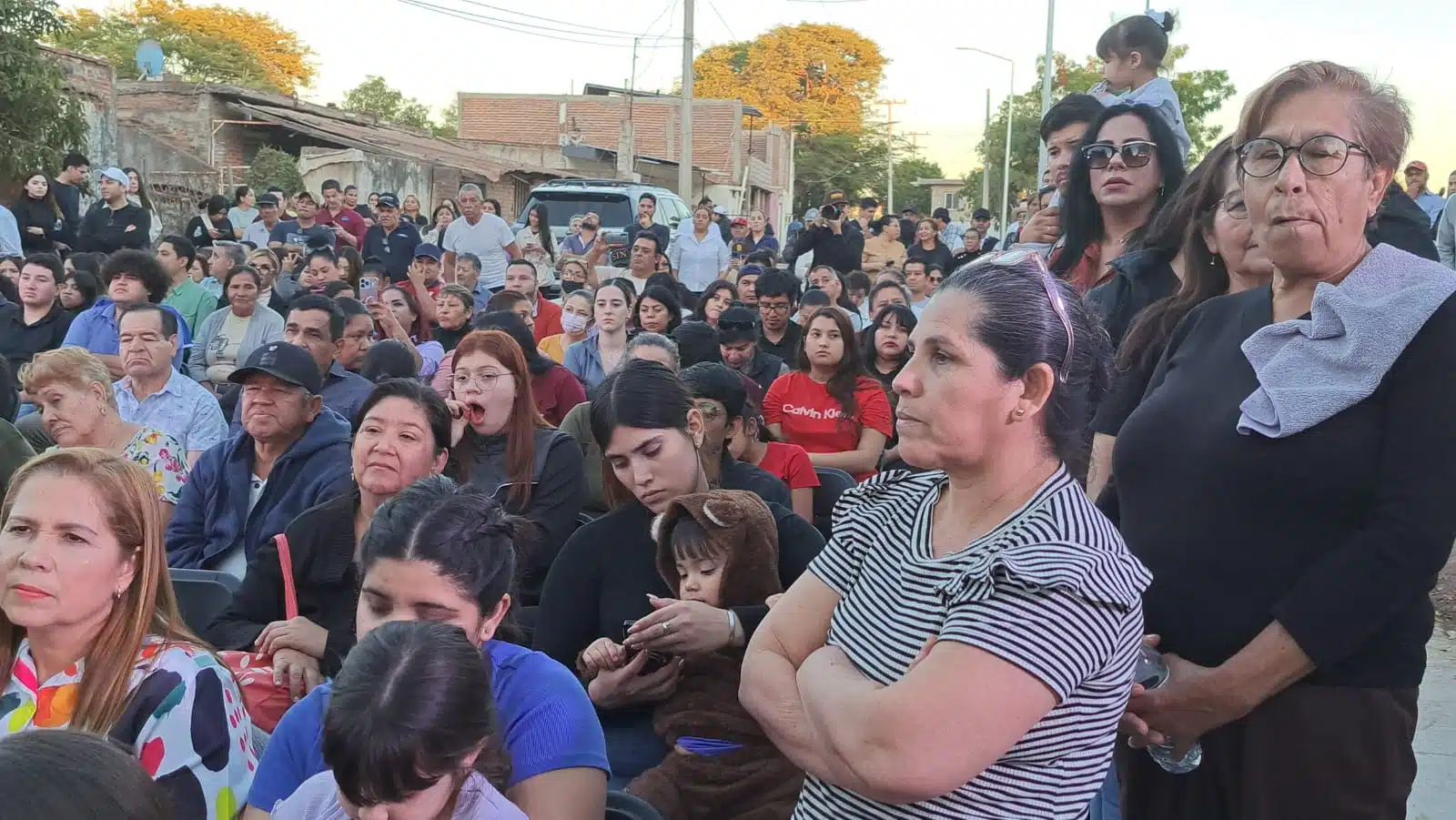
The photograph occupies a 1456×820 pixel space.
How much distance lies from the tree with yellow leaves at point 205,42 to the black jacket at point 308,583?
179 feet

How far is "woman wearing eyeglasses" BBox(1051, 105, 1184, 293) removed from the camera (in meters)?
3.71

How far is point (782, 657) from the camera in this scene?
1.98 metres

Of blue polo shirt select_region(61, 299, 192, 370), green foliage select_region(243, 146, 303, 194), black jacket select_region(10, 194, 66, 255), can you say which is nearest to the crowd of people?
blue polo shirt select_region(61, 299, 192, 370)

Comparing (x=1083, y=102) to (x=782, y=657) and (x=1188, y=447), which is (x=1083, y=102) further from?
(x=782, y=657)

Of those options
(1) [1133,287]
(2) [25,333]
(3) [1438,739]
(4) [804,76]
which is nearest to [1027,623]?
(1) [1133,287]

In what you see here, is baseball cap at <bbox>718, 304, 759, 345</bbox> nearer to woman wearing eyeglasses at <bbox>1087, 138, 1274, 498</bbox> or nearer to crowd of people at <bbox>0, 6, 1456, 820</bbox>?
crowd of people at <bbox>0, 6, 1456, 820</bbox>

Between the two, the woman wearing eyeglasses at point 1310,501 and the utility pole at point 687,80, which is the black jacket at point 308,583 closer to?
the woman wearing eyeglasses at point 1310,501

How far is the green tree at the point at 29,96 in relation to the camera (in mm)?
15461

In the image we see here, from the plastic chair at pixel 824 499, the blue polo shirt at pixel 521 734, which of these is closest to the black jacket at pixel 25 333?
the plastic chair at pixel 824 499

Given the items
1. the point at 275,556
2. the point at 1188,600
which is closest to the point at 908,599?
the point at 1188,600

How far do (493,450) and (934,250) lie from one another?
10220 millimetres

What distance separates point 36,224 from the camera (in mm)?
12742

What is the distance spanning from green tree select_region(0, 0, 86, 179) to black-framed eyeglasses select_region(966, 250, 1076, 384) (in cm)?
1669

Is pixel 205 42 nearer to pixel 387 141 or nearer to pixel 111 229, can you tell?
pixel 387 141
